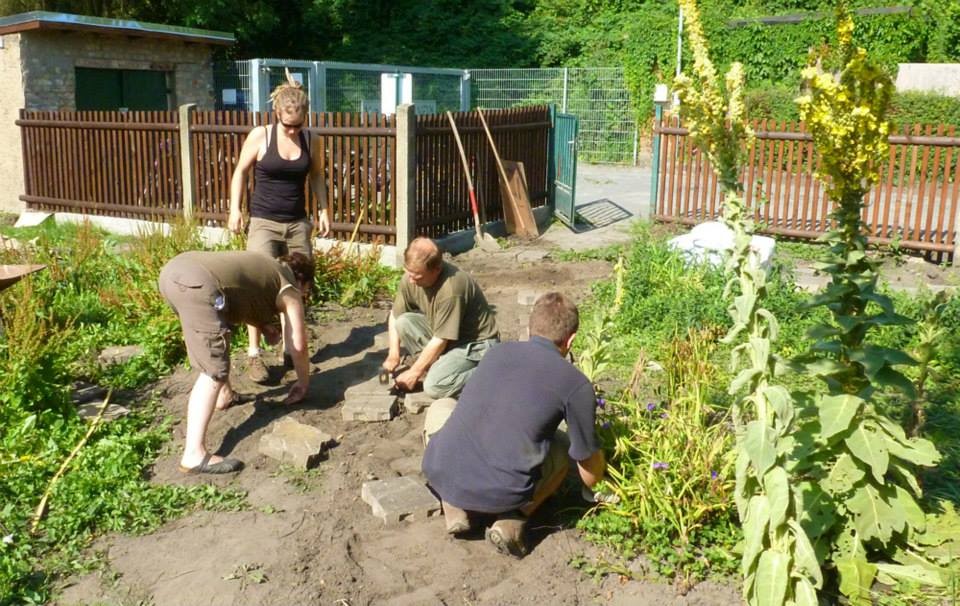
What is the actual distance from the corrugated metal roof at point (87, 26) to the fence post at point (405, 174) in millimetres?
7092

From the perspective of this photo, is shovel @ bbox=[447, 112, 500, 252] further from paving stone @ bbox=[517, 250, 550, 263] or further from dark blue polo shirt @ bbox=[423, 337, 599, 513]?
dark blue polo shirt @ bbox=[423, 337, 599, 513]

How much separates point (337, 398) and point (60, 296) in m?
2.81

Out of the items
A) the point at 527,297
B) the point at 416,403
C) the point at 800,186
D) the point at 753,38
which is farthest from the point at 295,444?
the point at 753,38

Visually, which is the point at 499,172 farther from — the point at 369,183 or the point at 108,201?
the point at 108,201

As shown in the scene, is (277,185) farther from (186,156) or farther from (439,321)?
(186,156)

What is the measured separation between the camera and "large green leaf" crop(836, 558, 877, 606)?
3.46 metres

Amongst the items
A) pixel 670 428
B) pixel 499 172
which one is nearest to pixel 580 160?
pixel 499 172

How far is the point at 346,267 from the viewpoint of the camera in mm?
8266

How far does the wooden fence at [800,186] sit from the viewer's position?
10.4 m

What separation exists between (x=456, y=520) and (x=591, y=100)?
21.4 metres

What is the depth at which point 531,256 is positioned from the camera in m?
10.5

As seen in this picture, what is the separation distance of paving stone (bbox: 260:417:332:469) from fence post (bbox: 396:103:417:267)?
4.77 metres

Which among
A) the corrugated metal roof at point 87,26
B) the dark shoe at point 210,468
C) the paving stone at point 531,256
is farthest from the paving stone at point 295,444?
the corrugated metal roof at point 87,26

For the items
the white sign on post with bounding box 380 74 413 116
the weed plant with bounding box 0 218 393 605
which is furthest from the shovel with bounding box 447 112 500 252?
the white sign on post with bounding box 380 74 413 116
